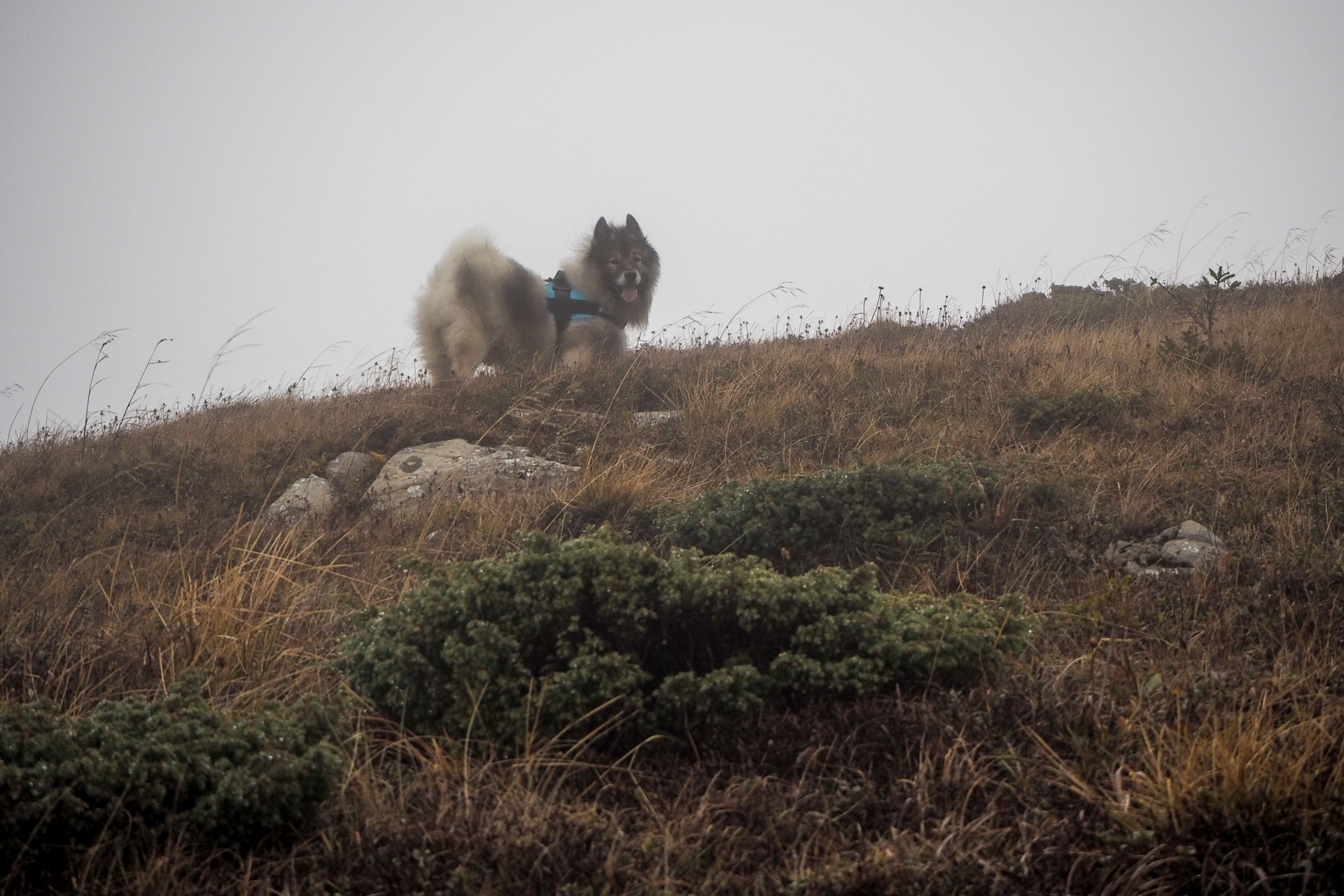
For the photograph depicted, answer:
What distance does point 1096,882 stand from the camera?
7.41ft

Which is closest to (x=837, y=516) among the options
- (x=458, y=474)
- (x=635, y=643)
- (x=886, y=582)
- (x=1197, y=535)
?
(x=886, y=582)

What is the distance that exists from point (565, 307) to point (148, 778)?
7.52 metres

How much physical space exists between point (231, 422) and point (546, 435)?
11.1 feet

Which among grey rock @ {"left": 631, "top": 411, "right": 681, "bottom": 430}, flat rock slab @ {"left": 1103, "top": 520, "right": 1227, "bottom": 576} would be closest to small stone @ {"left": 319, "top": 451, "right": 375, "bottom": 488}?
grey rock @ {"left": 631, "top": 411, "right": 681, "bottom": 430}

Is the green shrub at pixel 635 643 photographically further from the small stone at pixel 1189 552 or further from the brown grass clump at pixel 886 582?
the small stone at pixel 1189 552

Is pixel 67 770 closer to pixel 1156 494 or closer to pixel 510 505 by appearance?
pixel 510 505

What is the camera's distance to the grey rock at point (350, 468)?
268 inches

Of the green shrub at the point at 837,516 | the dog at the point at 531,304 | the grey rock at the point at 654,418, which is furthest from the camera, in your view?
the dog at the point at 531,304

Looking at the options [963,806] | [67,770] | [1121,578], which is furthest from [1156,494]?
[67,770]

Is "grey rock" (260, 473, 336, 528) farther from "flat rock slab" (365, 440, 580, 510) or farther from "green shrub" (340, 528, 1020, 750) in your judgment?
"green shrub" (340, 528, 1020, 750)

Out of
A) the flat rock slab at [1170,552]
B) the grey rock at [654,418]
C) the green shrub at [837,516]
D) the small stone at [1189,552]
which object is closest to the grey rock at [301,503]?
the grey rock at [654,418]

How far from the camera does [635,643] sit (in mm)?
3209

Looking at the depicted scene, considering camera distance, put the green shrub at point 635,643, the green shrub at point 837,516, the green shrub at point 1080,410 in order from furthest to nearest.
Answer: the green shrub at point 1080,410 < the green shrub at point 837,516 < the green shrub at point 635,643

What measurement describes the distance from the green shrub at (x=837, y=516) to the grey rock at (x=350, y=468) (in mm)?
2716
